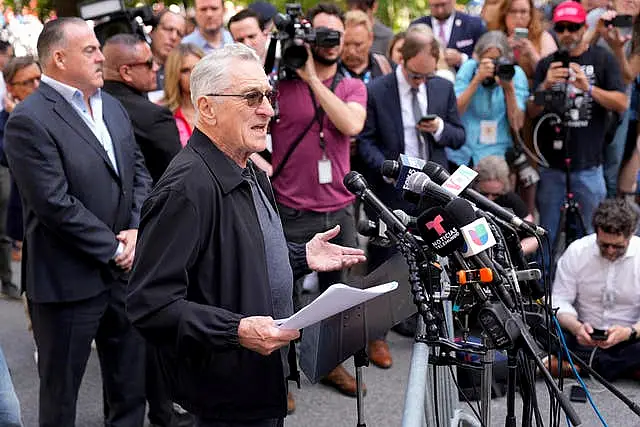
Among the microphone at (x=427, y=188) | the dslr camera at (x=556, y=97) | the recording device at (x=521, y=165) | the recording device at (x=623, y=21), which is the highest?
the microphone at (x=427, y=188)

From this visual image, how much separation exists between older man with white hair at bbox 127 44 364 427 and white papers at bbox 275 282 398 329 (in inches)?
3.5

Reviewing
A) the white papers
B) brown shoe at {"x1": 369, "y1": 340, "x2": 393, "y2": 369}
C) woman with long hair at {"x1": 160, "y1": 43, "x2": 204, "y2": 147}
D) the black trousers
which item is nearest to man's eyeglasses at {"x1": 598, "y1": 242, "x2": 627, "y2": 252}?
brown shoe at {"x1": 369, "y1": 340, "x2": 393, "y2": 369}

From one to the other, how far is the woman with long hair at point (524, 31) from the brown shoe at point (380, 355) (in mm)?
2926

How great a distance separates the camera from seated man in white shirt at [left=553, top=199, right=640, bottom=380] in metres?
5.38

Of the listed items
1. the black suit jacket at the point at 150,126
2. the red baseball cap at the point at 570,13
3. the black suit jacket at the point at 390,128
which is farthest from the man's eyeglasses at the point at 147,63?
the red baseball cap at the point at 570,13

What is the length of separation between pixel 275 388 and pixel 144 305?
489 millimetres

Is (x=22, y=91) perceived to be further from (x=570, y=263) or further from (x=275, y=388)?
(x=275, y=388)

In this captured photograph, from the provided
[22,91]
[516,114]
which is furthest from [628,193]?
[22,91]

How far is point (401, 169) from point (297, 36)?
249cm

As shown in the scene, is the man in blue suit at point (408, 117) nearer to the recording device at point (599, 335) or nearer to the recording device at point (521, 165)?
the recording device at point (521, 165)

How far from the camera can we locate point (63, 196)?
398cm

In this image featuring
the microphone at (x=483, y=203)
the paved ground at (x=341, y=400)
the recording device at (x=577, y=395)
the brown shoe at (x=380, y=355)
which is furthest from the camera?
the brown shoe at (x=380, y=355)

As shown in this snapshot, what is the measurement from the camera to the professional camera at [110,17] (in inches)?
257

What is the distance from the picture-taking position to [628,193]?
7.70 m
